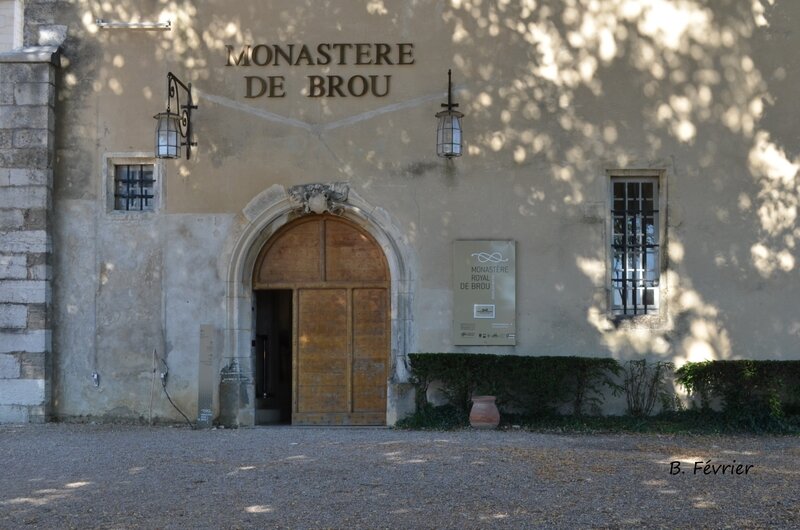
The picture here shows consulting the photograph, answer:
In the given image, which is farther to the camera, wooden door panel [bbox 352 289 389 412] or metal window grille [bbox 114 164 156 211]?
metal window grille [bbox 114 164 156 211]

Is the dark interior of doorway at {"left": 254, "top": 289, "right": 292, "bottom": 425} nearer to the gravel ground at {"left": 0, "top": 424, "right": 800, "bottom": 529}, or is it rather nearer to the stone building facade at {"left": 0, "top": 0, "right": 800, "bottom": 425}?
the stone building facade at {"left": 0, "top": 0, "right": 800, "bottom": 425}

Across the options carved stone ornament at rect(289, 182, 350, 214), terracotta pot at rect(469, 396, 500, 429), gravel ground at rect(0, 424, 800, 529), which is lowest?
gravel ground at rect(0, 424, 800, 529)

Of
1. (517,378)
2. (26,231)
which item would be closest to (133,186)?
(26,231)

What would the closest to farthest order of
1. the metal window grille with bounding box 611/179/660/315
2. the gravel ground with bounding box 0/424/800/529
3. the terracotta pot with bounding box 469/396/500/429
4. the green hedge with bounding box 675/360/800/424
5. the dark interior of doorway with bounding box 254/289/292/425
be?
the gravel ground with bounding box 0/424/800/529, the terracotta pot with bounding box 469/396/500/429, the green hedge with bounding box 675/360/800/424, the metal window grille with bounding box 611/179/660/315, the dark interior of doorway with bounding box 254/289/292/425

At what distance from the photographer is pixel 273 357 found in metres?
12.8

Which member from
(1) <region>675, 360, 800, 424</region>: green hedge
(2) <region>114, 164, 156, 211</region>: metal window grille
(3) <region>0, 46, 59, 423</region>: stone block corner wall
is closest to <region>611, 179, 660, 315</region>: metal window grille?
(1) <region>675, 360, 800, 424</region>: green hedge

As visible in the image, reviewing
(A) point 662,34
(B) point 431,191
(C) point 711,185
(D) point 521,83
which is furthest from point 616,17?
(B) point 431,191

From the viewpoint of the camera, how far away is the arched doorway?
444 inches

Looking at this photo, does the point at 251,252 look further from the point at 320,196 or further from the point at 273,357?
the point at 273,357

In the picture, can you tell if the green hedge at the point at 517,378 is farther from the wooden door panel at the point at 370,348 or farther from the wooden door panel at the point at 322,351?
the wooden door panel at the point at 322,351

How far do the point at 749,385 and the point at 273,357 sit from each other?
6.06 m

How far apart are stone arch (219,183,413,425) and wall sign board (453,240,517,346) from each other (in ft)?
1.91

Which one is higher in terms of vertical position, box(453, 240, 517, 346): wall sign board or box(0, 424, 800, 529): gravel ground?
box(453, 240, 517, 346): wall sign board

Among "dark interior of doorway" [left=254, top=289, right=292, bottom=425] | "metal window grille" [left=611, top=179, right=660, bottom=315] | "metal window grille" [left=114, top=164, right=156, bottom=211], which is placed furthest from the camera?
"dark interior of doorway" [left=254, top=289, right=292, bottom=425]
